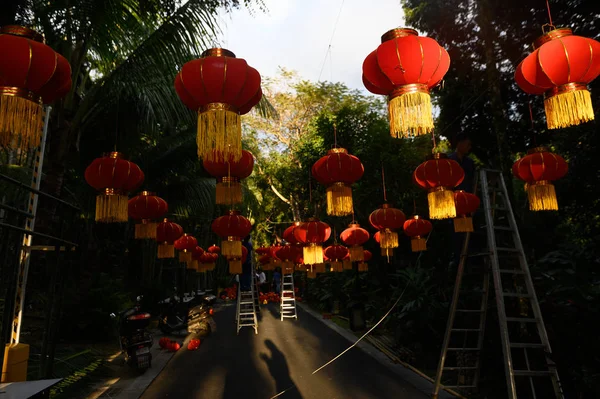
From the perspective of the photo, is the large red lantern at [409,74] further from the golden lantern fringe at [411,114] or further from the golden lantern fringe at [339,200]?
the golden lantern fringe at [339,200]

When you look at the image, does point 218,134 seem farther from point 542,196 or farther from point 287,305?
point 287,305


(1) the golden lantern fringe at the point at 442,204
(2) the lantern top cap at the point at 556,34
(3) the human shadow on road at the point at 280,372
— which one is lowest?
(3) the human shadow on road at the point at 280,372

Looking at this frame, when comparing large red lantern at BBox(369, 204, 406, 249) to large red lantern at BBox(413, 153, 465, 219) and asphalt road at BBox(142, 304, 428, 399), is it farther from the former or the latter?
large red lantern at BBox(413, 153, 465, 219)

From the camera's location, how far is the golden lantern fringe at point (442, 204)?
4055 millimetres

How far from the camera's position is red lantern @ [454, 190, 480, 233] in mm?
4619

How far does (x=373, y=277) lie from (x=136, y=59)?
899 cm

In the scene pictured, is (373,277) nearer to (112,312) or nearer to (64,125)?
(112,312)

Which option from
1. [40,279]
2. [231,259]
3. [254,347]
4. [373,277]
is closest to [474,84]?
[373,277]

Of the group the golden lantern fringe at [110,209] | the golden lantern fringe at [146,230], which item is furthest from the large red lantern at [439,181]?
the golden lantern fringe at [146,230]

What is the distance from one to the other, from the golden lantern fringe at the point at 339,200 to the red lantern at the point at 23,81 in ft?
9.59

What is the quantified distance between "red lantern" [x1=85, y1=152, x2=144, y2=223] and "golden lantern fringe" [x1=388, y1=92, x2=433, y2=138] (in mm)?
3317

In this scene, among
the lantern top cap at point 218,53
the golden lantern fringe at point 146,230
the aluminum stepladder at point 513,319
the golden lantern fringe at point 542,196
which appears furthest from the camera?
the golden lantern fringe at point 146,230

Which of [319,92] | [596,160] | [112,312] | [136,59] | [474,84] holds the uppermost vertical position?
[319,92]

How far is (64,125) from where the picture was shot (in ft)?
18.7
